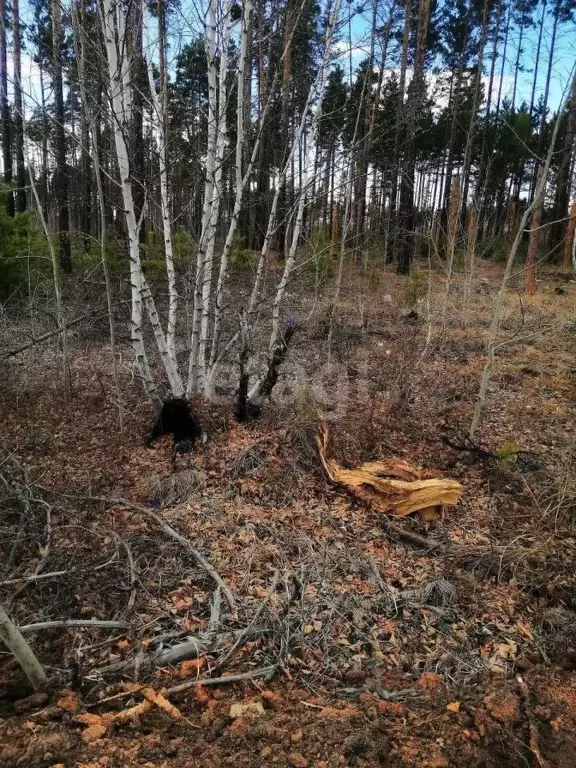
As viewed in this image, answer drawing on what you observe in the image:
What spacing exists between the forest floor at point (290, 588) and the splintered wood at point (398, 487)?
0.49 ft

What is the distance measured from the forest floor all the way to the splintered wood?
149mm

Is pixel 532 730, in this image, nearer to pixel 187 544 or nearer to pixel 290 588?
pixel 290 588

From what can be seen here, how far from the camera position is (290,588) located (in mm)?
3100

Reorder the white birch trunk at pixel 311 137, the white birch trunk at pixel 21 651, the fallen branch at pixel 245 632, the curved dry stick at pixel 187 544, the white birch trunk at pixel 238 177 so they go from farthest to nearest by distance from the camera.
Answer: the white birch trunk at pixel 311 137, the white birch trunk at pixel 238 177, the curved dry stick at pixel 187 544, the fallen branch at pixel 245 632, the white birch trunk at pixel 21 651

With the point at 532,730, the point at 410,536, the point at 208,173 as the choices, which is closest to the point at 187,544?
the point at 410,536

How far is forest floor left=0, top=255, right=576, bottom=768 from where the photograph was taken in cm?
196

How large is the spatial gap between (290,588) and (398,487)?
4.84ft

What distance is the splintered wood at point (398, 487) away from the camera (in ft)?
13.3

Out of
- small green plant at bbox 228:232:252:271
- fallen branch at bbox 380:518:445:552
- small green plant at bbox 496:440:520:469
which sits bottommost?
fallen branch at bbox 380:518:445:552

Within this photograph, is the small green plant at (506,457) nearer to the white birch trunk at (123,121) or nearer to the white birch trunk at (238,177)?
the white birch trunk at (238,177)

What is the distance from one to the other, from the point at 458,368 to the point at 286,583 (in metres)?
5.90

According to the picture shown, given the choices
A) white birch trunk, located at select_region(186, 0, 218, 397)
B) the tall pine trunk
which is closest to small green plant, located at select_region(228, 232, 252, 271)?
the tall pine trunk

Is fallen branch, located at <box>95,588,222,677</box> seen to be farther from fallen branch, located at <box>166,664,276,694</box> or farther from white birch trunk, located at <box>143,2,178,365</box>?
white birch trunk, located at <box>143,2,178,365</box>

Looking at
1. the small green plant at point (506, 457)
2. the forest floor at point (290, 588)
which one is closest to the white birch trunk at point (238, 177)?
the forest floor at point (290, 588)
